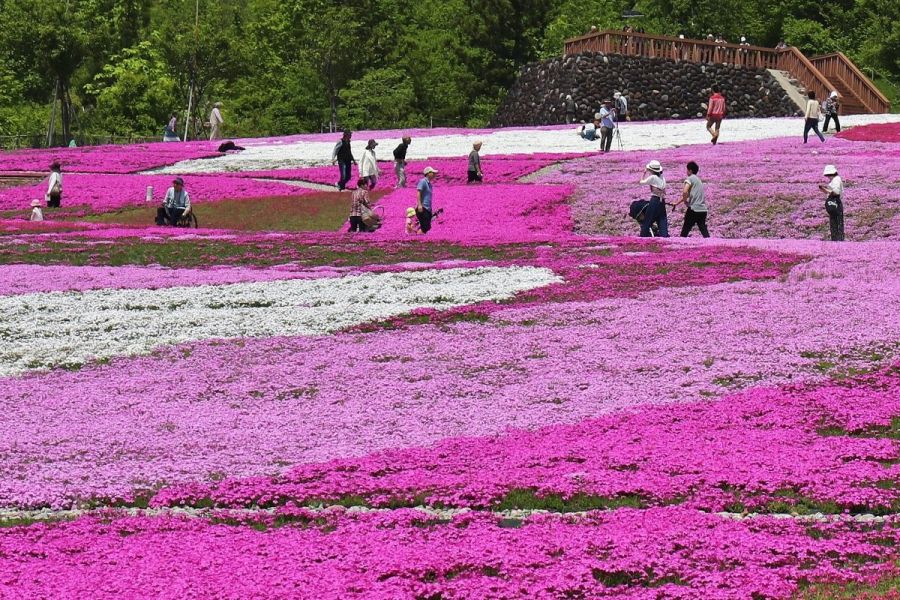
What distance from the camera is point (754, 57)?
79438mm

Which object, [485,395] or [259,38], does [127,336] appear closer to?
[485,395]

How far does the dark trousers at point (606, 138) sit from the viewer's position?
185 feet

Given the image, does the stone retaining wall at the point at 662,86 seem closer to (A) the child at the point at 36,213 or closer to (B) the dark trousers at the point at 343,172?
(B) the dark trousers at the point at 343,172

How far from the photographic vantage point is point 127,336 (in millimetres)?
22438

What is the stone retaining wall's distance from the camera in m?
77.4

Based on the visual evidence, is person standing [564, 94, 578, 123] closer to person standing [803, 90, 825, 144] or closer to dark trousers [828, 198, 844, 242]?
person standing [803, 90, 825, 144]

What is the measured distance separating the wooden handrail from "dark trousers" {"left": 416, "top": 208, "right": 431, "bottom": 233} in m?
46.6

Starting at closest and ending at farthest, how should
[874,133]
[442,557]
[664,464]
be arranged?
1. [442,557]
2. [664,464]
3. [874,133]

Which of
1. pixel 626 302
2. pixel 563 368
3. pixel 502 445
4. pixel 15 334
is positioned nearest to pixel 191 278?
pixel 15 334

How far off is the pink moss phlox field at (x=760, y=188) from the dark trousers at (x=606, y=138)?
2578 mm

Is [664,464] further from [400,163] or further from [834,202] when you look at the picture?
[400,163]

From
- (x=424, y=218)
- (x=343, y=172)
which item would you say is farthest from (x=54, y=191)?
(x=424, y=218)

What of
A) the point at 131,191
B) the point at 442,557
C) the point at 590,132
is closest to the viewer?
the point at 442,557

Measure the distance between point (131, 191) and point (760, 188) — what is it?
2421 cm
